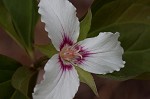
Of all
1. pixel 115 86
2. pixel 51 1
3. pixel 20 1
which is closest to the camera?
pixel 51 1

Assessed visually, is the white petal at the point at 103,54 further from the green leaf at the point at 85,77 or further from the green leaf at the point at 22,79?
the green leaf at the point at 22,79

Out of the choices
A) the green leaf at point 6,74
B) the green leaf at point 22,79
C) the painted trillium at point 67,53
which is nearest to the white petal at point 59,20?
the painted trillium at point 67,53

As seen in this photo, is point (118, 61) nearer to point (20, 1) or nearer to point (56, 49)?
point (56, 49)

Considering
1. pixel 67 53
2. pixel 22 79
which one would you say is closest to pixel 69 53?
pixel 67 53

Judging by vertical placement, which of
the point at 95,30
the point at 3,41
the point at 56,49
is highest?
the point at 56,49

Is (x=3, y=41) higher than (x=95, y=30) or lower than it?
lower

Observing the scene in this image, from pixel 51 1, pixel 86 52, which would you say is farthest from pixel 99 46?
pixel 51 1

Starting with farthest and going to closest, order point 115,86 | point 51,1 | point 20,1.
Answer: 1. point 115,86
2. point 20,1
3. point 51,1
